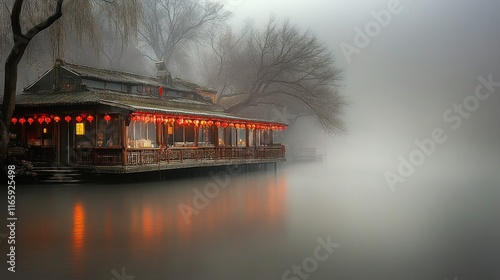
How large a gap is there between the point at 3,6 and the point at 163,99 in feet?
33.8

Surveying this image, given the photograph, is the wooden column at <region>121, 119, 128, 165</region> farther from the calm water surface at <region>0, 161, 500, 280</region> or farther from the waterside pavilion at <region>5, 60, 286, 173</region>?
the calm water surface at <region>0, 161, 500, 280</region>

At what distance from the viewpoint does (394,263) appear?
24.6 ft

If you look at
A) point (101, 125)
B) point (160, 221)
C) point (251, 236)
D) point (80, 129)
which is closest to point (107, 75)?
point (80, 129)

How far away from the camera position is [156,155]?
2072 centimetres

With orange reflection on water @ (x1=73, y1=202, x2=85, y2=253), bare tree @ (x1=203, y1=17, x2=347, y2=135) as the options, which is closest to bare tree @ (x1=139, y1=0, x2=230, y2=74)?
bare tree @ (x1=203, y1=17, x2=347, y2=135)

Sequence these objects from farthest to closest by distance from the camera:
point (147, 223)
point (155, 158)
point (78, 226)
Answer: point (155, 158), point (147, 223), point (78, 226)

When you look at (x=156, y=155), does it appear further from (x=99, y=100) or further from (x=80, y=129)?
(x=80, y=129)

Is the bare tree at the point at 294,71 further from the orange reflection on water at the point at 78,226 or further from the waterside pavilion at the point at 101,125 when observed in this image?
the orange reflection on water at the point at 78,226

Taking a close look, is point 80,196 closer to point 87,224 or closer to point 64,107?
point 87,224

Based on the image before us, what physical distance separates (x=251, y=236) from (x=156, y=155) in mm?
12252

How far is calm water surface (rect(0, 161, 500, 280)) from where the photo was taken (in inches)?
277

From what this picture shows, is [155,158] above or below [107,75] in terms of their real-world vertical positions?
below

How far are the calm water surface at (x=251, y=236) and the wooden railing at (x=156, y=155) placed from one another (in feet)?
9.45

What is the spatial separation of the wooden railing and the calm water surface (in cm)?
288
